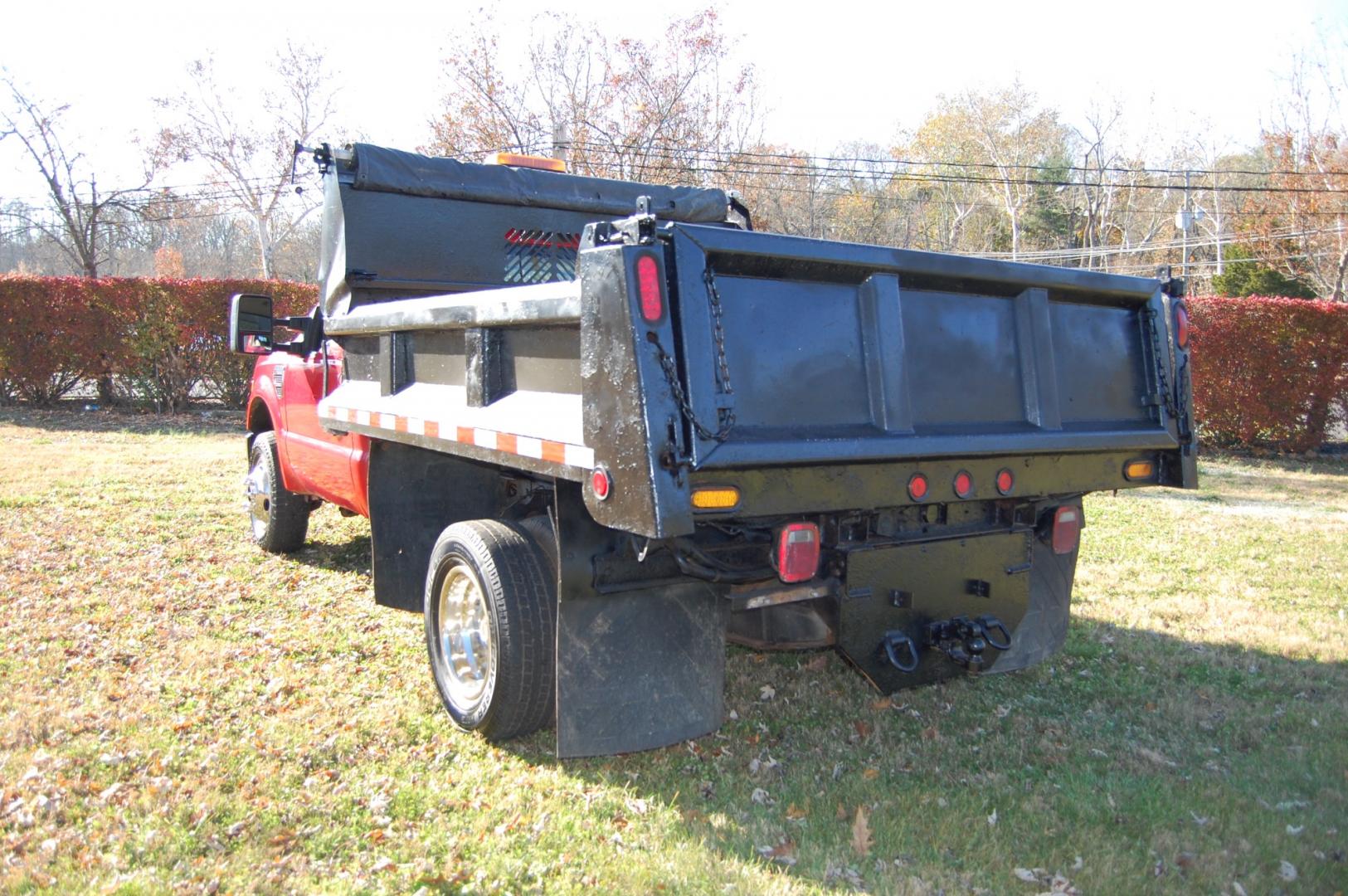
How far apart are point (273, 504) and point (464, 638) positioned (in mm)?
3277

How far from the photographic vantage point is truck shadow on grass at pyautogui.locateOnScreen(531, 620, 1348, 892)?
3.13 m

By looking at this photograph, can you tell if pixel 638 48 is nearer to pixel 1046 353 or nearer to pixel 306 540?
pixel 306 540

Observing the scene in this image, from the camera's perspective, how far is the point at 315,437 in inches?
231

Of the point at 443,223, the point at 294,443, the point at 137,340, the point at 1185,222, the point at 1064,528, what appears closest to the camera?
the point at 1064,528

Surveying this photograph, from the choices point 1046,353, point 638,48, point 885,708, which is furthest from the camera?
point 638,48

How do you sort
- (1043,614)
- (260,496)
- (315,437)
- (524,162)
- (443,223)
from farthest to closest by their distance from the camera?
(260,496) → (524,162) → (315,437) → (443,223) → (1043,614)

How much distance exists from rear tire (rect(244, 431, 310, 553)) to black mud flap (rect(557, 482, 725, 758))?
399 cm

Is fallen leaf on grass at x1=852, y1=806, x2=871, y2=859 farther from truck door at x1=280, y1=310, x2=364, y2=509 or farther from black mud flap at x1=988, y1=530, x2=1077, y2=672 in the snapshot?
truck door at x1=280, y1=310, x2=364, y2=509

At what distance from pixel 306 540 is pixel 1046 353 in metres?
5.65

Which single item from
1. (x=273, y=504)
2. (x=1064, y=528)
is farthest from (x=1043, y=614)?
(x=273, y=504)

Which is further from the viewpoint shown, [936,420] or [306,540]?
[306,540]

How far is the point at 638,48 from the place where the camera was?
912 inches

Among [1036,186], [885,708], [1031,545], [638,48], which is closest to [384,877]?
[885,708]

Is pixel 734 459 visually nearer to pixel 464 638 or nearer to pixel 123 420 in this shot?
pixel 464 638
